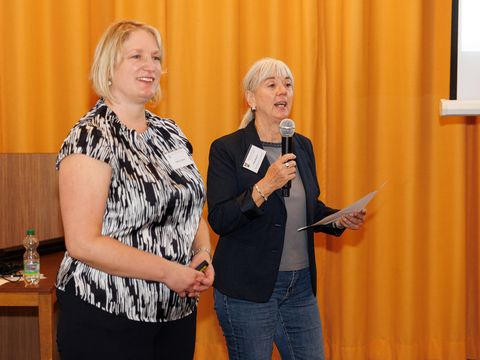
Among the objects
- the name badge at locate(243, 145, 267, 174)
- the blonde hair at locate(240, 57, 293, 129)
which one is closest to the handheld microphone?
the name badge at locate(243, 145, 267, 174)

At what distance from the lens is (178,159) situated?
6.15ft

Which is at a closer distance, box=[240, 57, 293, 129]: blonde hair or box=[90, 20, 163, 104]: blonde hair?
box=[90, 20, 163, 104]: blonde hair

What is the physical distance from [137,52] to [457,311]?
2.99 m

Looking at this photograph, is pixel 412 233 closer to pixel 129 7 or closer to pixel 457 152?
pixel 457 152

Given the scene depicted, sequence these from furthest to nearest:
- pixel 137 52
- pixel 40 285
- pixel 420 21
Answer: pixel 420 21, pixel 40 285, pixel 137 52

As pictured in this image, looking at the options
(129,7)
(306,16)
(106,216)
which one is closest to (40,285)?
(106,216)

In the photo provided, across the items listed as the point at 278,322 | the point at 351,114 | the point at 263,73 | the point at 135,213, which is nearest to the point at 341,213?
the point at 278,322

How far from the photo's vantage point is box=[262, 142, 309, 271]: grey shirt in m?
2.39

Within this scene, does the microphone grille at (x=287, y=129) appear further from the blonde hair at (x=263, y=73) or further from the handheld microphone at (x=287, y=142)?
the blonde hair at (x=263, y=73)

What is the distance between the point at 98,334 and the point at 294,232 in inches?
40.1

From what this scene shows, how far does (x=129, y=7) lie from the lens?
12.6 ft

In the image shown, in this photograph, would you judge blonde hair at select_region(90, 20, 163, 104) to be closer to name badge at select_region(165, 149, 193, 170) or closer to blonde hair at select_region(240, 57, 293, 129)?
name badge at select_region(165, 149, 193, 170)

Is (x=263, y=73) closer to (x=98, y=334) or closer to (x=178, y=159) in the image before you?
(x=178, y=159)

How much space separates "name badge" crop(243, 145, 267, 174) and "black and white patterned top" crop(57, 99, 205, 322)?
0.61 metres
